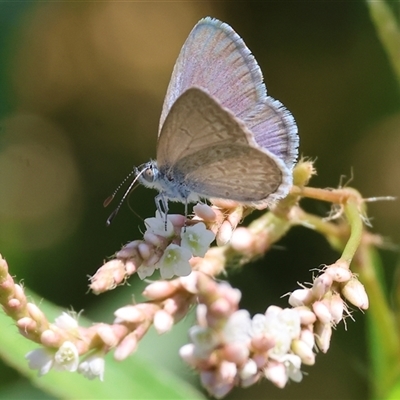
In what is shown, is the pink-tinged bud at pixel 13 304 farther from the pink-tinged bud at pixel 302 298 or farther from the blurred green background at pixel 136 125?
the blurred green background at pixel 136 125

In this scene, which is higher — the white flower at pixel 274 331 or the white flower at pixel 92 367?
the white flower at pixel 92 367

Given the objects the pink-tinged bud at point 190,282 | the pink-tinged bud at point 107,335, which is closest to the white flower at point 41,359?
the pink-tinged bud at point 107,335

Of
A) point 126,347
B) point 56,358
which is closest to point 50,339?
point 56,358

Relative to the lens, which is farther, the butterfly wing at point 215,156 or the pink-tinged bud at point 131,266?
the butterfly wing at point 215,156

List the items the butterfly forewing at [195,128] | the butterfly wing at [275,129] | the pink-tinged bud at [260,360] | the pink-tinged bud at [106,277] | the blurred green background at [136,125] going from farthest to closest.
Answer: the blurred green background at [136,125]
the butterfly wing at [275,129]
the butterfly forewing at [195,128]
the pink-tinged bud at [260,360]
the pink-tinged bud at [106,277]

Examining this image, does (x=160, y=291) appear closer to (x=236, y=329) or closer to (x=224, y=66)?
(x=236, y=329)

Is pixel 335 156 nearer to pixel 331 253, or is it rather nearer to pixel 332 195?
pixel 331 253

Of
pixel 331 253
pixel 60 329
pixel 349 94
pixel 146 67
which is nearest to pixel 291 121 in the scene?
pixel 60 329
